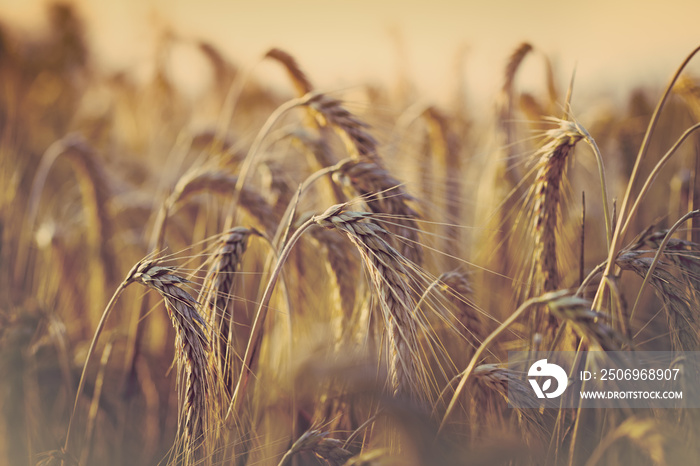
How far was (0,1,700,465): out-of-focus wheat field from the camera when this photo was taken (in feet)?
3.17

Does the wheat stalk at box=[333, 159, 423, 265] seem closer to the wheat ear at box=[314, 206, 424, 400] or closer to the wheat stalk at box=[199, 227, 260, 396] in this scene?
the wheat ear at box=[314, 206, 424, 400]

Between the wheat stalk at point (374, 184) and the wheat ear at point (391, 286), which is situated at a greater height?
the wheat stalk at point (374, 184)

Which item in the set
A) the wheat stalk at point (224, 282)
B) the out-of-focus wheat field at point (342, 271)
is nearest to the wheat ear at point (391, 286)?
the out-of-focus wheat field at point (342, 271)

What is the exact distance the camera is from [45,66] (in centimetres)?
450

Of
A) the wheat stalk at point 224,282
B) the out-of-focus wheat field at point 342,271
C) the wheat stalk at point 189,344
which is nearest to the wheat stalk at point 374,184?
the out-of-focus wheat field at point 342,271

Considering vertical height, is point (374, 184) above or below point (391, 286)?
above

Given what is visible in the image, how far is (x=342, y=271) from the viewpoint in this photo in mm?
1335

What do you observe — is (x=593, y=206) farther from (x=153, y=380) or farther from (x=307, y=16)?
(x=153, y=380)

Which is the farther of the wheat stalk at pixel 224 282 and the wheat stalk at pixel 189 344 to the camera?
the wheat stalk at pixel 224 282

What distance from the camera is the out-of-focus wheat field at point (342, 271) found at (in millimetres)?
965

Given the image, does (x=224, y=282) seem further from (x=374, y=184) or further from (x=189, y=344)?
(x=374, y=184)

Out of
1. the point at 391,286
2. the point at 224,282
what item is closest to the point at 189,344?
the point at 224,282

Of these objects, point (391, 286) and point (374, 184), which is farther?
point (374, 184)

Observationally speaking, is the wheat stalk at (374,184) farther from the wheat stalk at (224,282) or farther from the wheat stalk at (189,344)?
the wheat stalk at (189,344)
